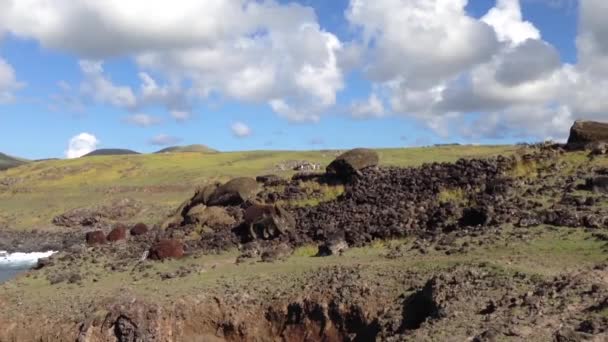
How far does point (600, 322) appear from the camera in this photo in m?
10.0

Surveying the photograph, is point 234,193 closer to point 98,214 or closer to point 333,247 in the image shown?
point 333,247

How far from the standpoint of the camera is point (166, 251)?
22531 millimetres

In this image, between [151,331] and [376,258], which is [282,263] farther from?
[151,331]

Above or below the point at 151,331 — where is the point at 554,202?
above

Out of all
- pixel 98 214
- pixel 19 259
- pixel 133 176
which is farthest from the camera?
pixel 133 176

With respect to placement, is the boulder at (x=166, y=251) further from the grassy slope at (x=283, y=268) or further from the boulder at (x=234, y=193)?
the boulder at (x=234, y=193)

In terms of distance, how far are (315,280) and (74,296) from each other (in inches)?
275

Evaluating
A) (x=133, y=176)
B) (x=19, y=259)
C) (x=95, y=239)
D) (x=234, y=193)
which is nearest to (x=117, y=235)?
(x=95, y=239)

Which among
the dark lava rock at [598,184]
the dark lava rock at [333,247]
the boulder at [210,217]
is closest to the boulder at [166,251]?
the boulder at [210,217]

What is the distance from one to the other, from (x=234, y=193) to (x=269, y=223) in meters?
7.27

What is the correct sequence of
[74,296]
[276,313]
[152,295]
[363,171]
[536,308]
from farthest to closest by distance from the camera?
[363,171]
[74,296]
[152,295]
[276,313]
[536,308]

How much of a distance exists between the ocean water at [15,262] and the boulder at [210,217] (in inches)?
653

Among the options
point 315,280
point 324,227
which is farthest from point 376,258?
point 324,227

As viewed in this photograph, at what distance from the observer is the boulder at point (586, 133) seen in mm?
26203
